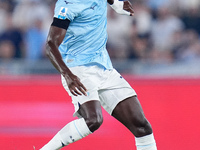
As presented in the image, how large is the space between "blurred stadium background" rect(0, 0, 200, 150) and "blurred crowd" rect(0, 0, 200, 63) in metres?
0.02

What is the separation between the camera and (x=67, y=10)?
3.59 meters

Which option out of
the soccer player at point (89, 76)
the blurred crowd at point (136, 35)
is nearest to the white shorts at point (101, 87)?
the soccer player at point (89, 76)

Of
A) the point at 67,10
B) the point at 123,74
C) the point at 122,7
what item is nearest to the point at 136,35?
the point at 123,74

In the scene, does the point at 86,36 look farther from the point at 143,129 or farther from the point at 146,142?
the point at 146,142

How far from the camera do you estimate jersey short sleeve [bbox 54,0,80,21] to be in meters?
3.58

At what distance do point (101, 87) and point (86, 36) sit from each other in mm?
450

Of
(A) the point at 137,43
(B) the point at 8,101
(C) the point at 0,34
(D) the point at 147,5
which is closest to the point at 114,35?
(A) the point at 137,43

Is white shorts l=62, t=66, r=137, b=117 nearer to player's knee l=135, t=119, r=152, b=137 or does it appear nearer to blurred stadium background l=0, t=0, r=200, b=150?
player's knee l=135, t=119, r=152, b=137

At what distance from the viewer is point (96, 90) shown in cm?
382

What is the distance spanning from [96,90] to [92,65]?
0.73 feet

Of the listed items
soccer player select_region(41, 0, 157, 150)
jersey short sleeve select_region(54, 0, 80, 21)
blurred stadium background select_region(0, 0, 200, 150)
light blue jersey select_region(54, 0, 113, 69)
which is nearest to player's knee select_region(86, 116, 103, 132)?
soccer player select_region(41, 0, 157, 150)

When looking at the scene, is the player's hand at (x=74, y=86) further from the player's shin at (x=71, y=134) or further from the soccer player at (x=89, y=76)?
the player's shin at (x=71, y=134)

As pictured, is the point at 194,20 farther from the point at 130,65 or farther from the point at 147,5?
the point at 130,65

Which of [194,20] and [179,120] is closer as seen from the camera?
[179,120]
